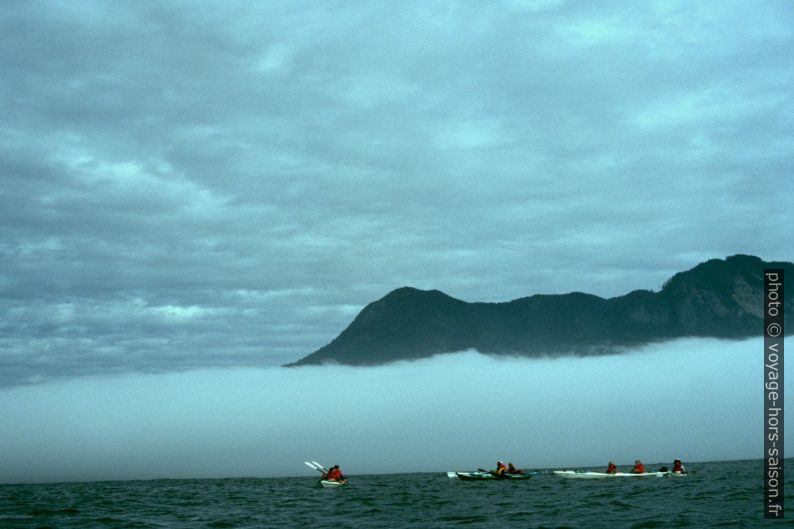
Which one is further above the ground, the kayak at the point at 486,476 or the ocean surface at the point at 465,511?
the ocean surface at the point at 465,511

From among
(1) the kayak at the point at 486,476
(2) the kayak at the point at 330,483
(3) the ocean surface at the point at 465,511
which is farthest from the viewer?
(2) the kayak at the point at 330,483

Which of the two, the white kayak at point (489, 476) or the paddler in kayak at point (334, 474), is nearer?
the white kayak at point (489, 476)

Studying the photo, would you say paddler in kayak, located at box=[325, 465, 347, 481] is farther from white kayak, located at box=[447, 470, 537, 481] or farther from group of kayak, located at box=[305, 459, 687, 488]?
white kayak, located at box=[447, 470, 537, 481]

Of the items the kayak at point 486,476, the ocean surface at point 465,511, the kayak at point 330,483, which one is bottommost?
the kayak at point 330,483

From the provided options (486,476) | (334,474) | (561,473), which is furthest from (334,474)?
(561,473)

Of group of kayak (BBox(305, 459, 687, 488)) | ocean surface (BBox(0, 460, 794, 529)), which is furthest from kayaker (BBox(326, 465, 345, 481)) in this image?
ocean surface (BBox(0, 460, 794, 529))

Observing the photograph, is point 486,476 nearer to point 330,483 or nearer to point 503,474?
point 503,474

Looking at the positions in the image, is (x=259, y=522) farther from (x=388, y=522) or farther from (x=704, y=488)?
(x=704, y=488)

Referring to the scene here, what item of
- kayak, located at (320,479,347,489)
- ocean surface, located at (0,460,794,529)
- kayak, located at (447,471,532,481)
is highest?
ocean surface, located at (0,460,794,529)

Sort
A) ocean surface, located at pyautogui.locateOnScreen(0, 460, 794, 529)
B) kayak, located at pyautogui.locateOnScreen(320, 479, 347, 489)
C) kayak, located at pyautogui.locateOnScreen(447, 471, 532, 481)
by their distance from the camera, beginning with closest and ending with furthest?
ocean surface, located at pyautogui.locateOnScreen(0, 460, 794, 529) → kayak, located at pyautogui.locateOnScreen(447, 471, 532, 481) → kayak, located at pyautogui.locateOnScreen(320, 479, 347, 489)

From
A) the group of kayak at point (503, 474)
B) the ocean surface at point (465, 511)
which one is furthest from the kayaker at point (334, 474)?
the ocean surface at point (465, 511)

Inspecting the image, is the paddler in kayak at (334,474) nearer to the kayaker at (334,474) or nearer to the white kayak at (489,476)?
the kayaker at (334,474)

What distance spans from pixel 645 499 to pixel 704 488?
22446 mm

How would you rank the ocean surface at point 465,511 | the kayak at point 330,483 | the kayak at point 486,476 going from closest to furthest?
the ocean surface at point 465,511 → the kayak at point 486,476 → the kayak at point 330,483
